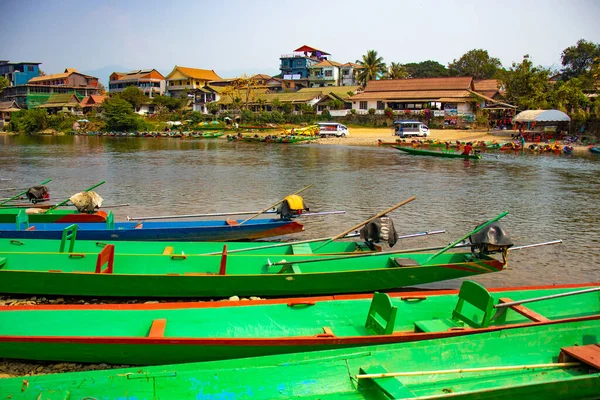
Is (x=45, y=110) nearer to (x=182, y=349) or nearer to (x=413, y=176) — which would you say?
(x=413, y=176)

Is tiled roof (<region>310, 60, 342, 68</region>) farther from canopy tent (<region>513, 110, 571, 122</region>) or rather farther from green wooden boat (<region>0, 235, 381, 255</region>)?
green wooden boat (<region>0, 235, 381, 255</region>)

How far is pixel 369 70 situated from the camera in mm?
76688

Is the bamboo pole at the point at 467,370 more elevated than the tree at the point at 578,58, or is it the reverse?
the tree at the point at 578,58

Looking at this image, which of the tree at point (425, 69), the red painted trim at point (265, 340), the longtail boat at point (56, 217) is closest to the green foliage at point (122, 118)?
the tree at point (425, 69)

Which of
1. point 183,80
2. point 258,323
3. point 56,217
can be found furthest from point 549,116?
point 183,80

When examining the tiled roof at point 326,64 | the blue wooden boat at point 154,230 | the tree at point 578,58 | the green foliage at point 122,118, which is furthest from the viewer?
the tiled roof at point 326,64

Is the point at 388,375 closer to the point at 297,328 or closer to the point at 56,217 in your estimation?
the point at 297,328

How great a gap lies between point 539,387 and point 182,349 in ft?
13.9

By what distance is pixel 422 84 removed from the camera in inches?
2482

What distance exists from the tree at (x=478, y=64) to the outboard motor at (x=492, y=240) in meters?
74.4

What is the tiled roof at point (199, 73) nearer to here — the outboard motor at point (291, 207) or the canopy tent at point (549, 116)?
the canopy tent at point (549, 116)

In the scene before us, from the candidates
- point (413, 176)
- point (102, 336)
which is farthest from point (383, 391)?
point (413, 176)

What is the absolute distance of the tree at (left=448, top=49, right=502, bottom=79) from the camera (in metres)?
77.6

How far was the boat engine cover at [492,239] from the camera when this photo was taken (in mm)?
9250
